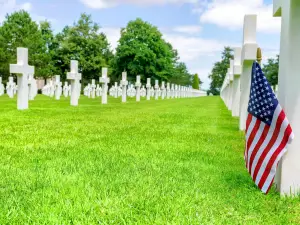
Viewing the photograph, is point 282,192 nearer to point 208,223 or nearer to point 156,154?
point 208,223

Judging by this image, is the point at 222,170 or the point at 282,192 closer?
the point at 282,192

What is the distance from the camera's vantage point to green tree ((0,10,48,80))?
44.8m

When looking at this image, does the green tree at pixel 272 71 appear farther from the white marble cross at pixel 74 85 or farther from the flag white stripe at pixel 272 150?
the flag white stripe at pixel 272 150

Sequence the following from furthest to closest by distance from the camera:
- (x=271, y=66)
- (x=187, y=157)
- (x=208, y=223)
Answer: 1. (x=271, y=66)
2. (x=187, y=157)
3. (x=208, y=223)

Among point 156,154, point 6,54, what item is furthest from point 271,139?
point 6,54

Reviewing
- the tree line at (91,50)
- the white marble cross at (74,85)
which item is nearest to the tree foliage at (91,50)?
the tree line at (91,50)

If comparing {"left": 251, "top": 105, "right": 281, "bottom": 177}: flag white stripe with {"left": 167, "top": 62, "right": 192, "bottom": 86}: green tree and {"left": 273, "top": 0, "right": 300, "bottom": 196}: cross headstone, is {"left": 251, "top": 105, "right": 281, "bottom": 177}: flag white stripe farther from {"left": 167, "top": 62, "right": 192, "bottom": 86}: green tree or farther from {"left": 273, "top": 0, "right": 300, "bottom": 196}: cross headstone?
{"left": 167, "top": 62, "right": 192, "bottom": 86}: green tree

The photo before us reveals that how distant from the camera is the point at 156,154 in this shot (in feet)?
15.1

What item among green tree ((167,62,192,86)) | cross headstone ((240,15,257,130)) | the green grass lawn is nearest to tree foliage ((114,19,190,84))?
green tree ((167,62,192,86))

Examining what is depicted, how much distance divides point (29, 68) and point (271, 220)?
11137 mm

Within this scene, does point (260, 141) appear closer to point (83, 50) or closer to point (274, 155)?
point (274, 155)

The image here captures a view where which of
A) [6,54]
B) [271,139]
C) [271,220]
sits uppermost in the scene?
[6,54]

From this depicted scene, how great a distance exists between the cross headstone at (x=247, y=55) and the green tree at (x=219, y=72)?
8541cm

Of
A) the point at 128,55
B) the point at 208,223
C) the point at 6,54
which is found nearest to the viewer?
the point at 208,223
